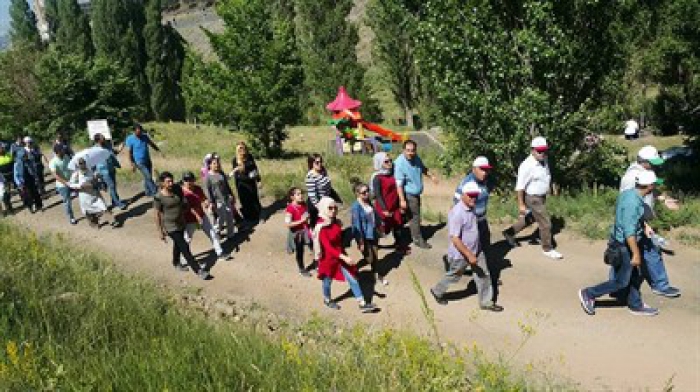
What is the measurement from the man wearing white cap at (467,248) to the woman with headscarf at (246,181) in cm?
460

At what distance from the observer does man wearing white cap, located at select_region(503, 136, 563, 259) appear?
8.29 meters

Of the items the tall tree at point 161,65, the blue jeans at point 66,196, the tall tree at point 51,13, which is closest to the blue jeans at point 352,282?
the blue jeans at point 66,196

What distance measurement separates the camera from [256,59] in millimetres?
19719

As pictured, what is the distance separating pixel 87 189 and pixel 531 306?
8.42 metres

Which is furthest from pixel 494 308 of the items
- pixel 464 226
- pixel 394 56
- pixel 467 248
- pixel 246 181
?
pixel 394 56

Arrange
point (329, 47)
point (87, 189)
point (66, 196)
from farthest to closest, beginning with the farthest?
point (329, 47), point (66, 196), point (87, 189)

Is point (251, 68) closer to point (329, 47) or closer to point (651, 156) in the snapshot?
point (651, 156)

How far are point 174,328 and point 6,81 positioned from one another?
24514 millimetres

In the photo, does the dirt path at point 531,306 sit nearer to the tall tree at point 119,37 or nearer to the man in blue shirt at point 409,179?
the man in blue shirt at point 409,179

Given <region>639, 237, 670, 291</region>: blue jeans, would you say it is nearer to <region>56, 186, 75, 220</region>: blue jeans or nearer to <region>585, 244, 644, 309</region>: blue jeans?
<region>585, 244, 644, 309</region>: blue jeans

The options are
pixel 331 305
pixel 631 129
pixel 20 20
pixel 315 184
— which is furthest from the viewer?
pixel 20 20

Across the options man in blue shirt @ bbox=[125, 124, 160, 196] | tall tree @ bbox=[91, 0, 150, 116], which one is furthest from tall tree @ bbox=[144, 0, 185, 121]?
man in blue shirt @ bbox=[125, 124, 160, 196]

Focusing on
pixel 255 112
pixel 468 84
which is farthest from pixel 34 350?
pixel 255 112

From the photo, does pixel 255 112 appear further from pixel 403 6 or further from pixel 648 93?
pixel 648 93
